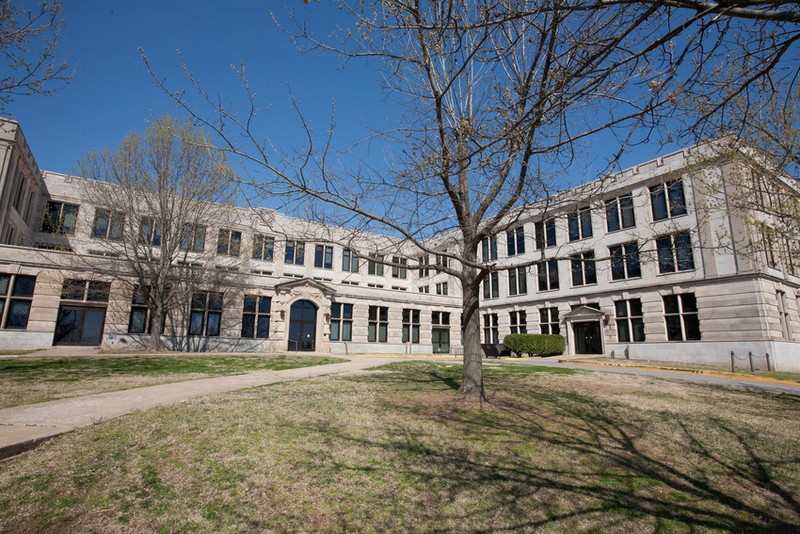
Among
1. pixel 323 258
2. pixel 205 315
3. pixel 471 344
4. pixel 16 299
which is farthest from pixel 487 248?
pixel 16 299

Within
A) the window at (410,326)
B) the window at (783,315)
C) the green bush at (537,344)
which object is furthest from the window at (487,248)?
the window at (783,315)

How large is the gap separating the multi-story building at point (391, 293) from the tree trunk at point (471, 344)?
443 inches

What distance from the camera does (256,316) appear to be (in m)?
30.8

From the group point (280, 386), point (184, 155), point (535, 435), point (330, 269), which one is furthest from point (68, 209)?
point (535, 435)

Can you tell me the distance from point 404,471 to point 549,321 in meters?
35.2

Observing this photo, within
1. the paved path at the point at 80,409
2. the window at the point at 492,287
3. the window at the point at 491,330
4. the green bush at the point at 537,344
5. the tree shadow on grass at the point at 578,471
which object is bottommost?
the tree shadow on grass at the point at 578,471

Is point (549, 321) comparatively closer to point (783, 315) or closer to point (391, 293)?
point (391, 293)

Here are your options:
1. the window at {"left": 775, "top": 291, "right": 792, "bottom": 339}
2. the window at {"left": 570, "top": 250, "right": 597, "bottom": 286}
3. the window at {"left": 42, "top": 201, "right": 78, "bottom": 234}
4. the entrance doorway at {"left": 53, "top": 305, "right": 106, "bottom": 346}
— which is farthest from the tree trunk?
the window at {"left": 42, "top": 201, "right": 78, "bottom": 234}

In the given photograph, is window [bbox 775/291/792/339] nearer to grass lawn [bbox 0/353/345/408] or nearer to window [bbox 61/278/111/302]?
grass lawn [bbox 0/353/345/408]

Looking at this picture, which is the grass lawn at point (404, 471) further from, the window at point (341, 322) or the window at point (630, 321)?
the window at point (341, 322)

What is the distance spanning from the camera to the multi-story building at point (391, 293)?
24.4 meters

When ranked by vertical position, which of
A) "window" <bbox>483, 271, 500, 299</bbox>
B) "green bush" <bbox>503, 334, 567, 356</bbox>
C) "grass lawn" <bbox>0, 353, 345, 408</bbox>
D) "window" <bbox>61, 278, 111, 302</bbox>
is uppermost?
"window" <bbox>483, 271, 500, 299</bbox>

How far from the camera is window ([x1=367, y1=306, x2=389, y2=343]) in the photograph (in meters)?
34.6

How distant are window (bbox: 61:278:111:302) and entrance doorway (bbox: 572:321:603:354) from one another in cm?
3539
